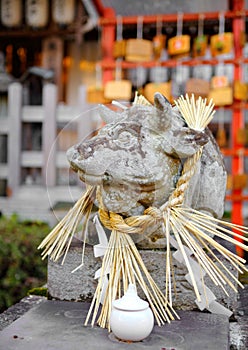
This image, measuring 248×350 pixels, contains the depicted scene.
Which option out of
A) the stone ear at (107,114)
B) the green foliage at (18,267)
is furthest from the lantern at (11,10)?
the stone ear at (107,114)

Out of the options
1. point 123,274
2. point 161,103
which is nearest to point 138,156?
point 161,103

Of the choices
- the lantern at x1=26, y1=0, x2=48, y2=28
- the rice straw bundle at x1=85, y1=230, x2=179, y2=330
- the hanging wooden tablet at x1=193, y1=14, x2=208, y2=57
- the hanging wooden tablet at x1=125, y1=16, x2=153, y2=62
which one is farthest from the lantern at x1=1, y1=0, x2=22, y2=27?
the rice straw bundle at x1=85, y1=230, x2=179, y2=330

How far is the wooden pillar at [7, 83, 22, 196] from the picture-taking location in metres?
5.49

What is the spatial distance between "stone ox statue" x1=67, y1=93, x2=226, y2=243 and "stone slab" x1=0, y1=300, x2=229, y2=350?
1.34 ft

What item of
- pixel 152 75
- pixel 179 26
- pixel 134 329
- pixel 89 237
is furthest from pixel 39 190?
pixel 134 329

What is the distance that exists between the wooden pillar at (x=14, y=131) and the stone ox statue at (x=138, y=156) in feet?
12.7

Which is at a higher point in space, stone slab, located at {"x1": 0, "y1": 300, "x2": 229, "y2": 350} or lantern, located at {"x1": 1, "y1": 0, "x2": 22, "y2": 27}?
lantern, located at {"x1": 1, "y1": 0, "x2": 22, "y2": 27}

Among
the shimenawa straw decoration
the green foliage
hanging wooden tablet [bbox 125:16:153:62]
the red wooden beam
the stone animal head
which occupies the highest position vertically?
the red wooden beam

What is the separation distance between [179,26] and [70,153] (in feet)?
13.4

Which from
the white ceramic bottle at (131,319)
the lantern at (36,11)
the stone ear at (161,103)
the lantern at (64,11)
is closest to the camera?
the white ceramic bottle at (131,319)

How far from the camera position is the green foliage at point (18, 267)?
318 centimetres

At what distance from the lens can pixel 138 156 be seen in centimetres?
168

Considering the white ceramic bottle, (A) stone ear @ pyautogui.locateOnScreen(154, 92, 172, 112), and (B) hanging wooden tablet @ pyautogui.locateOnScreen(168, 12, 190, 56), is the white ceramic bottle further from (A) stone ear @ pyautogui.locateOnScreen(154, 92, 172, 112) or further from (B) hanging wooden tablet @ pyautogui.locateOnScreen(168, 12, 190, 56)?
(B) hanging wooden tablet @ pyautogui.locateOnScreen(168, 12, 190, 56)

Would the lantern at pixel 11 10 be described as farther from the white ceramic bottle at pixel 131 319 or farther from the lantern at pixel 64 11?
the white ceramic bottle at pixel 131 319
